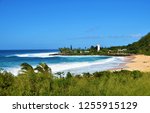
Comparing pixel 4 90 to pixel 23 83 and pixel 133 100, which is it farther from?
pixel 133 100

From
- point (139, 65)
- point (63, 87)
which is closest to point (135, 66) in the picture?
point (139, 65)

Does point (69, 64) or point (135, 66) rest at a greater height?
point (69, 64)

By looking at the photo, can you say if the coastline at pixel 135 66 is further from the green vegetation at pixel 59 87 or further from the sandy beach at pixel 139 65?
the green vegetation at pixel 59 87

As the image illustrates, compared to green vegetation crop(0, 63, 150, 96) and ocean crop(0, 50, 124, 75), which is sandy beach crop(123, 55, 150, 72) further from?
green vegetation crop(0, 63, 150, 96)

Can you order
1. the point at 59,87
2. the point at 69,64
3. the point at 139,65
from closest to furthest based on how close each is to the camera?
the point at 59,87 → the point at 139,65 → the point at 69,64

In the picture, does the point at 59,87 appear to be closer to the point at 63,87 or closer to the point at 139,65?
the point at 63,87

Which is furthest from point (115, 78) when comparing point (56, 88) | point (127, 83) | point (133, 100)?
point (133, 100)

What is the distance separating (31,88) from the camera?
26.3 ft

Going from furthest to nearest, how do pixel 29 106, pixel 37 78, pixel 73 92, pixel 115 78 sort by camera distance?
pixel 115 78 < pixel 37 78 < pixel 73 92 < pixel 29 106

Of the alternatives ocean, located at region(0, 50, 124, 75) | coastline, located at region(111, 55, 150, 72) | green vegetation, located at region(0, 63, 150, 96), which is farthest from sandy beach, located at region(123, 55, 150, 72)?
green vegetation, located at region(0, 63, 150, 96)

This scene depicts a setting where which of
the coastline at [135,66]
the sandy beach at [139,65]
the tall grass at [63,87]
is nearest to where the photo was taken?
the tall grass at [63,87]

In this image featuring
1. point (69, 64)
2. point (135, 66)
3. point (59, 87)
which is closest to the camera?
point (59, 87)

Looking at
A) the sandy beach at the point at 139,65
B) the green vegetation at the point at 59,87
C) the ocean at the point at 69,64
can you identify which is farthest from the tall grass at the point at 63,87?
the sandy beach at the point at 139,65

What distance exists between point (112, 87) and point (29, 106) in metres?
2.44
